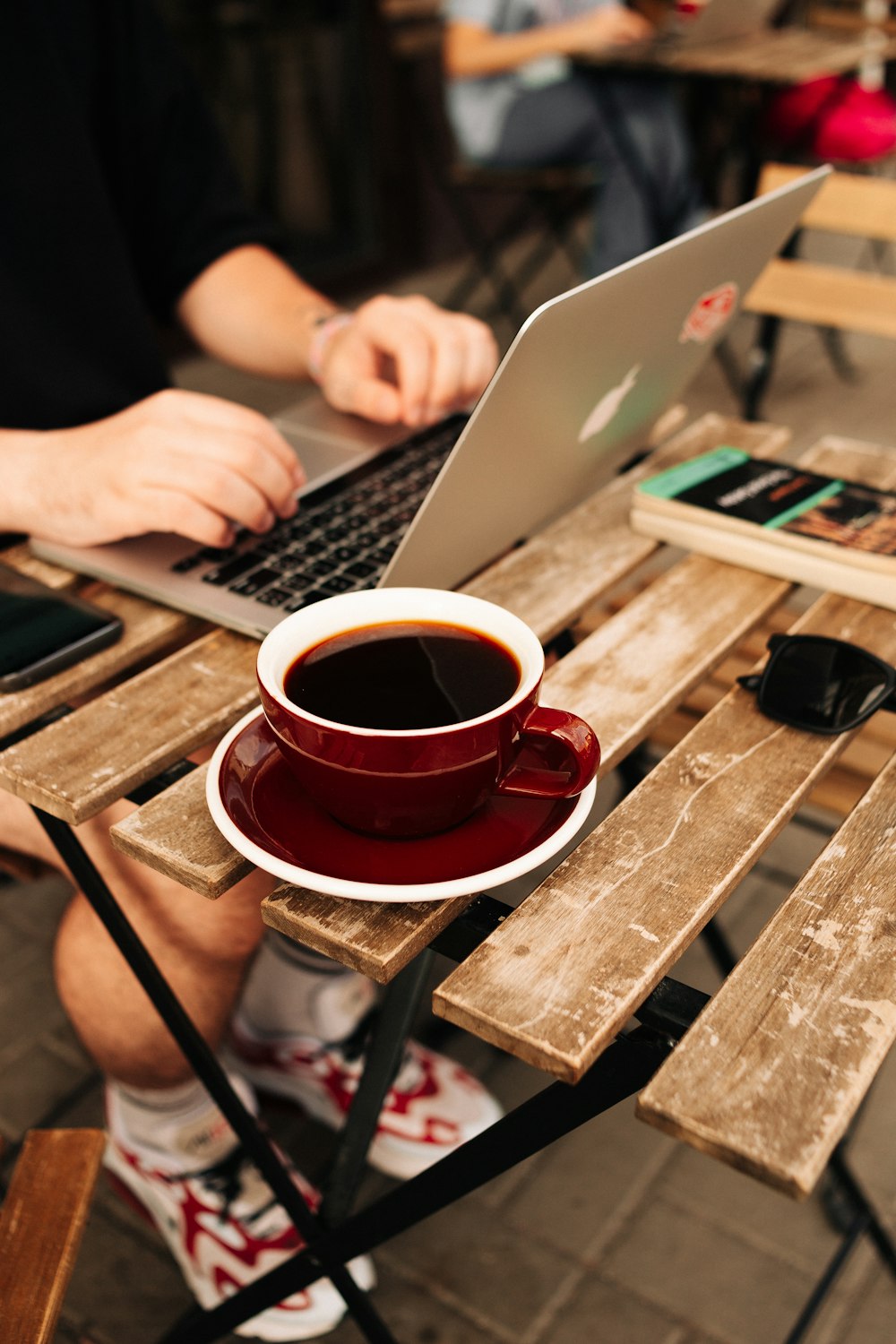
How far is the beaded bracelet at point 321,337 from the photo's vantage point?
48.9 inches

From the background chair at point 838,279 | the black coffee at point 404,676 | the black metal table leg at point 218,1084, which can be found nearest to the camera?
the black coffee at point 404,676

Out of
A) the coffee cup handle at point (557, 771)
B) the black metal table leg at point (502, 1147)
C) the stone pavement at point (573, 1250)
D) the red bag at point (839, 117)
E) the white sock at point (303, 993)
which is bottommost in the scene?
the stone pavement at point (573, 1250)

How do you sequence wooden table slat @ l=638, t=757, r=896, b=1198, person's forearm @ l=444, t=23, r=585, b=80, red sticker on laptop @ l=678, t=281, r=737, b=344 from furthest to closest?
person's forearm @ l=444, t=23, r=585, b=80 → red sticker on laptop @ l=678, t=281, r=737, b=344 → wooden table slat @ l=638, t=757, r=896, b=1198

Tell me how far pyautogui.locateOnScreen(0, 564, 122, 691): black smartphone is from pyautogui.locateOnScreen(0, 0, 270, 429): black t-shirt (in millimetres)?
405

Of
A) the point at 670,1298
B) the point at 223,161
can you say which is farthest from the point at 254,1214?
the point at 223,161

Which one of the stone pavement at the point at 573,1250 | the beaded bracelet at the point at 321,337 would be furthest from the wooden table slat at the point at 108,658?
the stone pavement at the point at 573,1250

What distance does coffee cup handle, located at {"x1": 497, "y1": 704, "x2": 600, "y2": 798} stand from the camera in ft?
1.96

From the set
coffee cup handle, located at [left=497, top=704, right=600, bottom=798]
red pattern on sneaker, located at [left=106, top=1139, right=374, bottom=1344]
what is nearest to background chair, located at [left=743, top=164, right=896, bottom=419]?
coffee cup handle, located at [left=497, top=704, right=600, bottom=798]

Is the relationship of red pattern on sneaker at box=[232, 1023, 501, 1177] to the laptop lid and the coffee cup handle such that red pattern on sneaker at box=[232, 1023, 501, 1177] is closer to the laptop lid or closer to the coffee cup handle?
the laptop lid

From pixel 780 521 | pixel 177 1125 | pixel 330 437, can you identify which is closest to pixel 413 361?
pixel 330 437

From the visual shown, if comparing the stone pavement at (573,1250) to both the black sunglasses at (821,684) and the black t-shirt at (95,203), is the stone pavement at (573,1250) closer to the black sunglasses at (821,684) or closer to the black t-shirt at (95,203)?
the black sunglasses at (821,684)

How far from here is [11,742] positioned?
2.65 feet

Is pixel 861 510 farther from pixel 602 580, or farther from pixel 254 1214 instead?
pixel 254 1214

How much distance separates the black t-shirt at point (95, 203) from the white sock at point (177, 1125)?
2.33 feet
